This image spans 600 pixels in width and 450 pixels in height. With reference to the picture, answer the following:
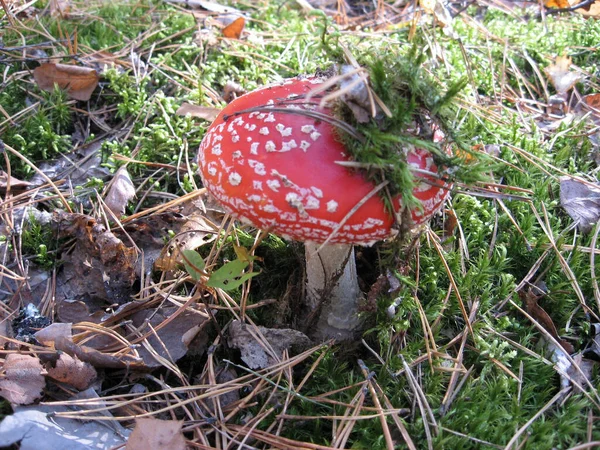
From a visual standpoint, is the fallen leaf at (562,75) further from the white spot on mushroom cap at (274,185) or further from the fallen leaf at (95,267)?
Answer: the fallen leaf at (95,267)

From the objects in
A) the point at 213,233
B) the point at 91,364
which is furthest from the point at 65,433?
the point at 213,233

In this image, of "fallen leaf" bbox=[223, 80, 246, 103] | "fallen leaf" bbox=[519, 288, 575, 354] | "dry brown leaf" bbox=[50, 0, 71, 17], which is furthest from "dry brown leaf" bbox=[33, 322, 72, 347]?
"dry brown leaf" bbox=[50, 0, 71, 17]

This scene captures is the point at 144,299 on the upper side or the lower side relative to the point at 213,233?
lower

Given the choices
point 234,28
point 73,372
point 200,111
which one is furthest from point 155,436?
point 234,28

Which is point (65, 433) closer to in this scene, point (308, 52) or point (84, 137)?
point (84, 137)

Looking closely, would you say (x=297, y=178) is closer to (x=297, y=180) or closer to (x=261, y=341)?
(x=297, y=180)

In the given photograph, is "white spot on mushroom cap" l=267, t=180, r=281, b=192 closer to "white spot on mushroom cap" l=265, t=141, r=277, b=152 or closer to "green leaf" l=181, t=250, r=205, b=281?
"white spot on mushroom cap" l=265, t=141, r=277, b=152
